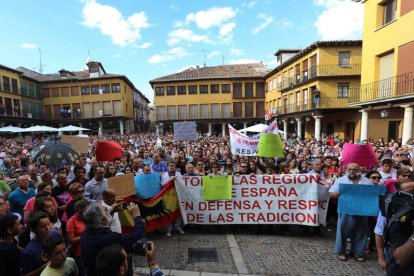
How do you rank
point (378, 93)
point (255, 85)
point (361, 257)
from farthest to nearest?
point (255, 85), point (378, 93), point (361, 257)

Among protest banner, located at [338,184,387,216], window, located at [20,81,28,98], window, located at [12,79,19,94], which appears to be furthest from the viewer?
window, located at [20,81,28,98]

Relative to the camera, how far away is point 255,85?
137 feet

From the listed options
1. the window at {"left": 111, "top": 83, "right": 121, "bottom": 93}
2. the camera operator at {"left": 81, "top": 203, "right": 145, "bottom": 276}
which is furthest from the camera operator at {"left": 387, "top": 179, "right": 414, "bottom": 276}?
the window at {"left": 111, "top": 83, "right": 121, "bottom": 93}

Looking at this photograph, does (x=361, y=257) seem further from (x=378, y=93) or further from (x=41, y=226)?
(x=378, y=93)

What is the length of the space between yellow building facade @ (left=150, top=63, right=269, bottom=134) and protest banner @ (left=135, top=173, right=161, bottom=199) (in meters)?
36.2

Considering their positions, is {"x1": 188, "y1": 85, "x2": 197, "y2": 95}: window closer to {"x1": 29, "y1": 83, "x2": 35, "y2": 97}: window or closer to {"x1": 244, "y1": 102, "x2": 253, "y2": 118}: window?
{"x1": 244, "y1": 102, "x2": 253, "y2": 118}: window

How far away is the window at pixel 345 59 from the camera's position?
82.9 feet

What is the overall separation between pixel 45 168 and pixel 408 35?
17.5 m

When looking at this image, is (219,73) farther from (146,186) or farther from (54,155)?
(146,186)

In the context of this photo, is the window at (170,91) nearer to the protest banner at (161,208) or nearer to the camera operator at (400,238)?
the protest banner at (161,208)

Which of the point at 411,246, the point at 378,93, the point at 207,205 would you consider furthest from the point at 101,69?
the point at 411,246

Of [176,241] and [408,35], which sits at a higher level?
[408,35]

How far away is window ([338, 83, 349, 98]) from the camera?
83.0 ft

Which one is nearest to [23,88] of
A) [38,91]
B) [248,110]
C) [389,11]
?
[38,91]
